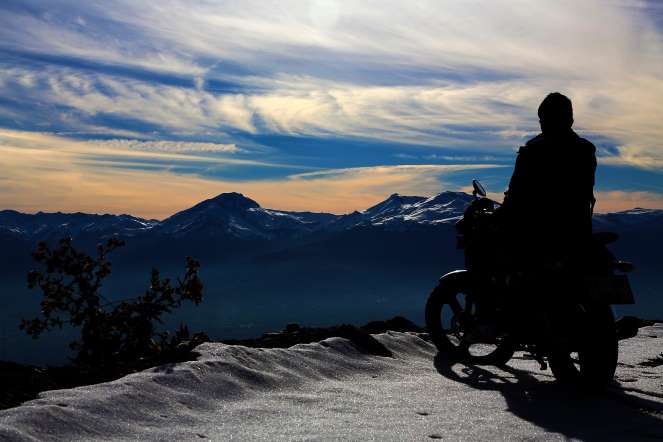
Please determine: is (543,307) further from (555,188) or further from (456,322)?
(456,322)

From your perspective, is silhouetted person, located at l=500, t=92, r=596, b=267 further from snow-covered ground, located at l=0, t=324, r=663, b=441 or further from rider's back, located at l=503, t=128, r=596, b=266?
snow-covered ground, located at l=0, t=324, r=663, b=441

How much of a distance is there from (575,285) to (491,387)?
4.35 ft

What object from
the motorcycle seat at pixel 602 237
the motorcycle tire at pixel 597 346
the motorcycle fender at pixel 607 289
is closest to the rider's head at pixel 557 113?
the motorcycle seat at pixel 602 237

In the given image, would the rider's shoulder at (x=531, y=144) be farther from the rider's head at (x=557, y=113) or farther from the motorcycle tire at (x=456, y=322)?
the motorcycle tire at (x=456, y=322)

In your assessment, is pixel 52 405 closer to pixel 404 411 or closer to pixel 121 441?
pixel 121 441

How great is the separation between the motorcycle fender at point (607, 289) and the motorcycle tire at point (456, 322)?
6.01ft

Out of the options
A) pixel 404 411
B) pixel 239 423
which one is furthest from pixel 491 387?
pixel 239 423

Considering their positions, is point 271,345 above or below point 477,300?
below

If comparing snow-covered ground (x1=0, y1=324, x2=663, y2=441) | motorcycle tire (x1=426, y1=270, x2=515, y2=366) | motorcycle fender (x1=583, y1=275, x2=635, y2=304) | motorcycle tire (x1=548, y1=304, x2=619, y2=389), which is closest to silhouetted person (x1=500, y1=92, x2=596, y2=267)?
motorcycle fender (x1=583, y1=275, x2=635, y2=304)

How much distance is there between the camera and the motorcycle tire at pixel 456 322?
8.14 meters

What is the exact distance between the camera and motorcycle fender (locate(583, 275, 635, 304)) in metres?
6.16

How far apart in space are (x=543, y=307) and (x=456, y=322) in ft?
6.45

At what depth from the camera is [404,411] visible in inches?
207

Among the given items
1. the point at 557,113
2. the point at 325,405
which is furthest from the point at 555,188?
the point at 325,405
